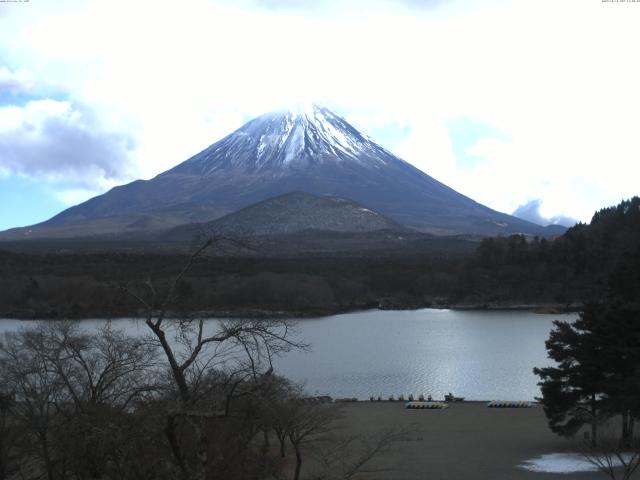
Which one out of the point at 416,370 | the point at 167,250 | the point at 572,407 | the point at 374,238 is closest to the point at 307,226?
the point at 374,238

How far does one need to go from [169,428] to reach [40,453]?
6.26 meters

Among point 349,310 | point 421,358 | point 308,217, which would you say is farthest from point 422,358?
point 308,217

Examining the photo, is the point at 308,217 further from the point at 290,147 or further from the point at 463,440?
the point at 463,440

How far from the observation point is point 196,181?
162 metres

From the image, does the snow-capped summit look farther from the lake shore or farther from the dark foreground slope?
the lake shore

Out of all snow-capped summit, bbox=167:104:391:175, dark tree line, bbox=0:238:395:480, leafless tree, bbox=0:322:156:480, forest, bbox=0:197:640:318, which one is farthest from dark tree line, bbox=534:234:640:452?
snow-capped summit, bbox=167:104:391:175

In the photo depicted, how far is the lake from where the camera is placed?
25781 mm

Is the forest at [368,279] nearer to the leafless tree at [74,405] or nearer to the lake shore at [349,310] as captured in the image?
the lake shore at [349,310]

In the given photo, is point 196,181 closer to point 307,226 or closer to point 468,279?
point 307,226

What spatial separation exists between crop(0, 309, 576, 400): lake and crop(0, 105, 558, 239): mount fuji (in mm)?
85674

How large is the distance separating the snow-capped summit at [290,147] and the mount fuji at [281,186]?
0.61ft

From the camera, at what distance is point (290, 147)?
165m

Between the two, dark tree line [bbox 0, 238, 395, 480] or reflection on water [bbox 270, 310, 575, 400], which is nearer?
dark tree line [bbox 0, 238, 395, 480]

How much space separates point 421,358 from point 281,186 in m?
121
